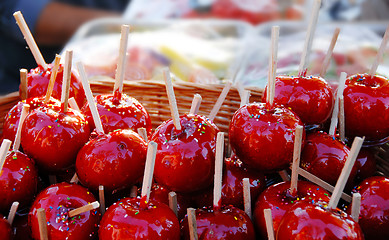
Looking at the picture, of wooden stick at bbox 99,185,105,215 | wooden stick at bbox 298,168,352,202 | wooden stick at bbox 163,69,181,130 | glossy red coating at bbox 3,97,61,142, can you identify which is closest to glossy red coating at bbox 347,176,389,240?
wooden stick at bbox 298,168,352,202

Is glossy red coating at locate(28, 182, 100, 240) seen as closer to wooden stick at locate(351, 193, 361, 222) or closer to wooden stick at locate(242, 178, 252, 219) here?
wooden stick at locate(242, 178, 252, 219)

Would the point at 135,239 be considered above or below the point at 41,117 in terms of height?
below

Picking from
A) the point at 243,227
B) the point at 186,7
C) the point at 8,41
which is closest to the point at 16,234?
the point at 243,227

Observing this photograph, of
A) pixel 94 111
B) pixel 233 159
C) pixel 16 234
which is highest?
pixel 94 111

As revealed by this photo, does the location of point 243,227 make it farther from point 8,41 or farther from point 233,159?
point 8,41

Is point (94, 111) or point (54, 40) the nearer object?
point (94, 111)
